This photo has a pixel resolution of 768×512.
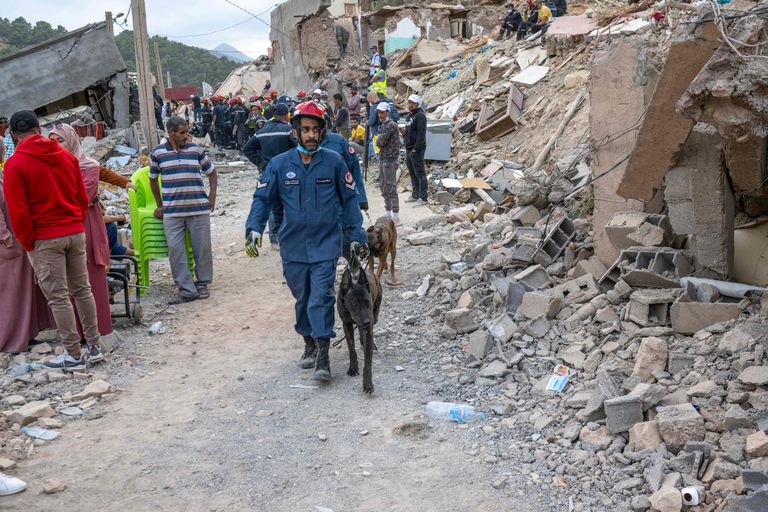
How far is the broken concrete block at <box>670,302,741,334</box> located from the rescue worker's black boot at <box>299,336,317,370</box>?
9.38 feet

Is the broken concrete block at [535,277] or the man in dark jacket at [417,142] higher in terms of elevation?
the man in dark jacket at [417,142]

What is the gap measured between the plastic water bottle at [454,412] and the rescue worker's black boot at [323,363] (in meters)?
0.90

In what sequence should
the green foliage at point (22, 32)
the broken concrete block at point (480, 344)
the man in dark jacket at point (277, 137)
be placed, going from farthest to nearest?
1. the green foliage at point (22, 32)
2. the man in dark jacket at point (277, 137)
3. the broken concrete block at point (480, 344)

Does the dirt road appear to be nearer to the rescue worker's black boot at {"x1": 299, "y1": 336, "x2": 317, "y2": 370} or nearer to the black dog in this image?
the rescue worker's black boot at {"x1": 299, "y1": 336, "x2": 317, "y2": 370}

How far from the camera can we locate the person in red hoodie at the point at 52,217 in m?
5.35

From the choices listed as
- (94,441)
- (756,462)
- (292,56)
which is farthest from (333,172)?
(292,56)

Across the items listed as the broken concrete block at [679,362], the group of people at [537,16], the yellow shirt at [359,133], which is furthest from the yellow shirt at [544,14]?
the broken concrete block at [679,362]

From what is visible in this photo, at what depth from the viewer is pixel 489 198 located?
37.9ft

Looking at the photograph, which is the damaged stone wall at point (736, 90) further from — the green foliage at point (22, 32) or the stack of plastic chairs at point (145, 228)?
the green foliage at point (22, 32)

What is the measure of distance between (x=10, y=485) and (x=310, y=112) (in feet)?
10.3

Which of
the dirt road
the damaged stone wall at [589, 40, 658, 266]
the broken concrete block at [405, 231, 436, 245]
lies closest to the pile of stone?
the damaged stone wall at [589, 40, 658, 266]

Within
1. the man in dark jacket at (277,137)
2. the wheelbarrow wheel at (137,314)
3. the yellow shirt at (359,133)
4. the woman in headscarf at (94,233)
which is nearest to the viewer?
the woman in headscarf at (94,233)

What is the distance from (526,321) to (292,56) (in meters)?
30.4

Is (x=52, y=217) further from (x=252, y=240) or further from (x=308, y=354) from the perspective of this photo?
(x=308, y=354)
